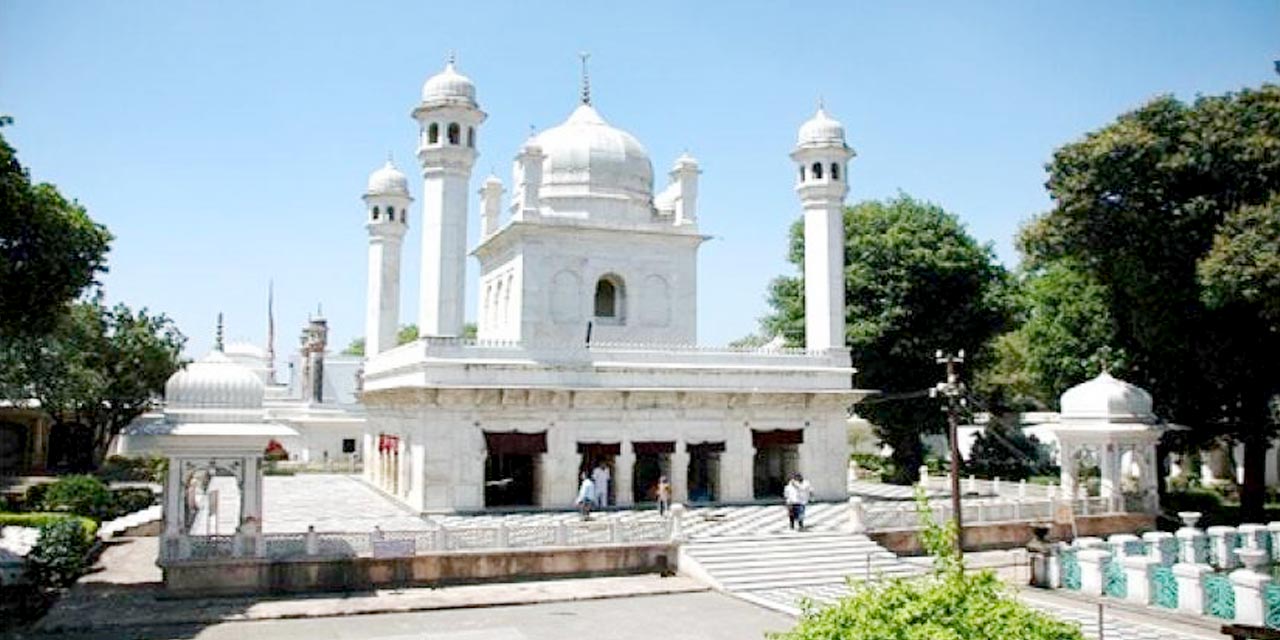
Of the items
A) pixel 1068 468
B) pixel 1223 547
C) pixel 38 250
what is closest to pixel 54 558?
pixel 38 250

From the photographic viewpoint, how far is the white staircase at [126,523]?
25.9m

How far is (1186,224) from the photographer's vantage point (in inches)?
1025

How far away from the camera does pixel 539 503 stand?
88.4ft

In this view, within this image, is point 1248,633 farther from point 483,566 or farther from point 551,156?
point 551,156

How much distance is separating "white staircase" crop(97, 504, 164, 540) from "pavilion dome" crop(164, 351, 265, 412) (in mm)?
7743

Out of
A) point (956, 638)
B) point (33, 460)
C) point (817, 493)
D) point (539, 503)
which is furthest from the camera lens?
point (33, 460)

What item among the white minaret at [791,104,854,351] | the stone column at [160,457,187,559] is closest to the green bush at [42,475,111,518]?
the stone column at [160,457,187,559]

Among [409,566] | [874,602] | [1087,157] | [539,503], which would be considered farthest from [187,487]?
[1087,157]

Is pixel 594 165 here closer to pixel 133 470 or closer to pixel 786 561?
pixel 786 561

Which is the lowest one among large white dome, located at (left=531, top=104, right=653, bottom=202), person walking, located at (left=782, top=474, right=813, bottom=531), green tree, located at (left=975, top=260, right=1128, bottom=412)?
person walking, located at (left=782, top=474, right=813, bottom=531)

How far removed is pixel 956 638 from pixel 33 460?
5187 centimetres

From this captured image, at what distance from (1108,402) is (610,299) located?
14436mm

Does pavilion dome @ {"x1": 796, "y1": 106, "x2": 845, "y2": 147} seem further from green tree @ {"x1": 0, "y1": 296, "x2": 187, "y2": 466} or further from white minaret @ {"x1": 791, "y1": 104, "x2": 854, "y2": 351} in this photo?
green tree @ {"x1": 0, "y1": 296, "x2": 187, "y2": 466}

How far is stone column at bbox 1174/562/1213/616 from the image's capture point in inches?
715
